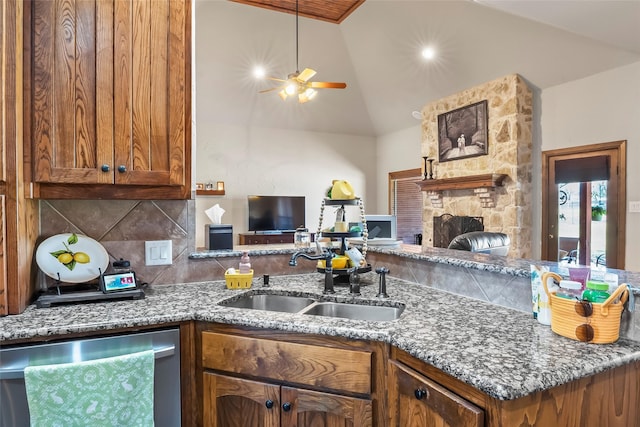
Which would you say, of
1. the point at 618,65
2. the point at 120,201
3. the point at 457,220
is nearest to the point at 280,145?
the point at 457,220

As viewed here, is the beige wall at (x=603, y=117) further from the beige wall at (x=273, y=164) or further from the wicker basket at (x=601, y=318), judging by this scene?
the beige wall at (x=273, y=164)

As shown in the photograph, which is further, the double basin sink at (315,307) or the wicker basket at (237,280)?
the wicker basket at (237,280)

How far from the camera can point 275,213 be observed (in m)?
7.30

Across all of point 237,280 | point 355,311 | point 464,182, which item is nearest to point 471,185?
point 464,182

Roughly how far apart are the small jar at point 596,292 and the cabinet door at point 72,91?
5.81 feet

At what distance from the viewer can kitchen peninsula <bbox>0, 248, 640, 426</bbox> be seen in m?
0.94

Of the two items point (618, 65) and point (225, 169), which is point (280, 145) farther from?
point (618, 65)

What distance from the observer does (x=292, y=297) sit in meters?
1.83

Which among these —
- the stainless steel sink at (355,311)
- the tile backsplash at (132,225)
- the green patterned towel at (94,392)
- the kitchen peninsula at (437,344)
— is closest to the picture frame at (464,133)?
the kitchen peninsula at (437,344)

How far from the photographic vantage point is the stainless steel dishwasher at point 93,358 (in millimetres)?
1213

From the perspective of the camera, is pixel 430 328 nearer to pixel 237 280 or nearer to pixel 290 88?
pixel 237 280

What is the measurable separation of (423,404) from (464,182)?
4846 millimetres

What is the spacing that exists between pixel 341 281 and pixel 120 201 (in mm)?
1166

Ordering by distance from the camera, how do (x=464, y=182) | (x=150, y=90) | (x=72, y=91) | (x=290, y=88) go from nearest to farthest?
(x=72, y=91) < (x=150, y=90) < (x=290, y=88) < (x=464, y=182)
